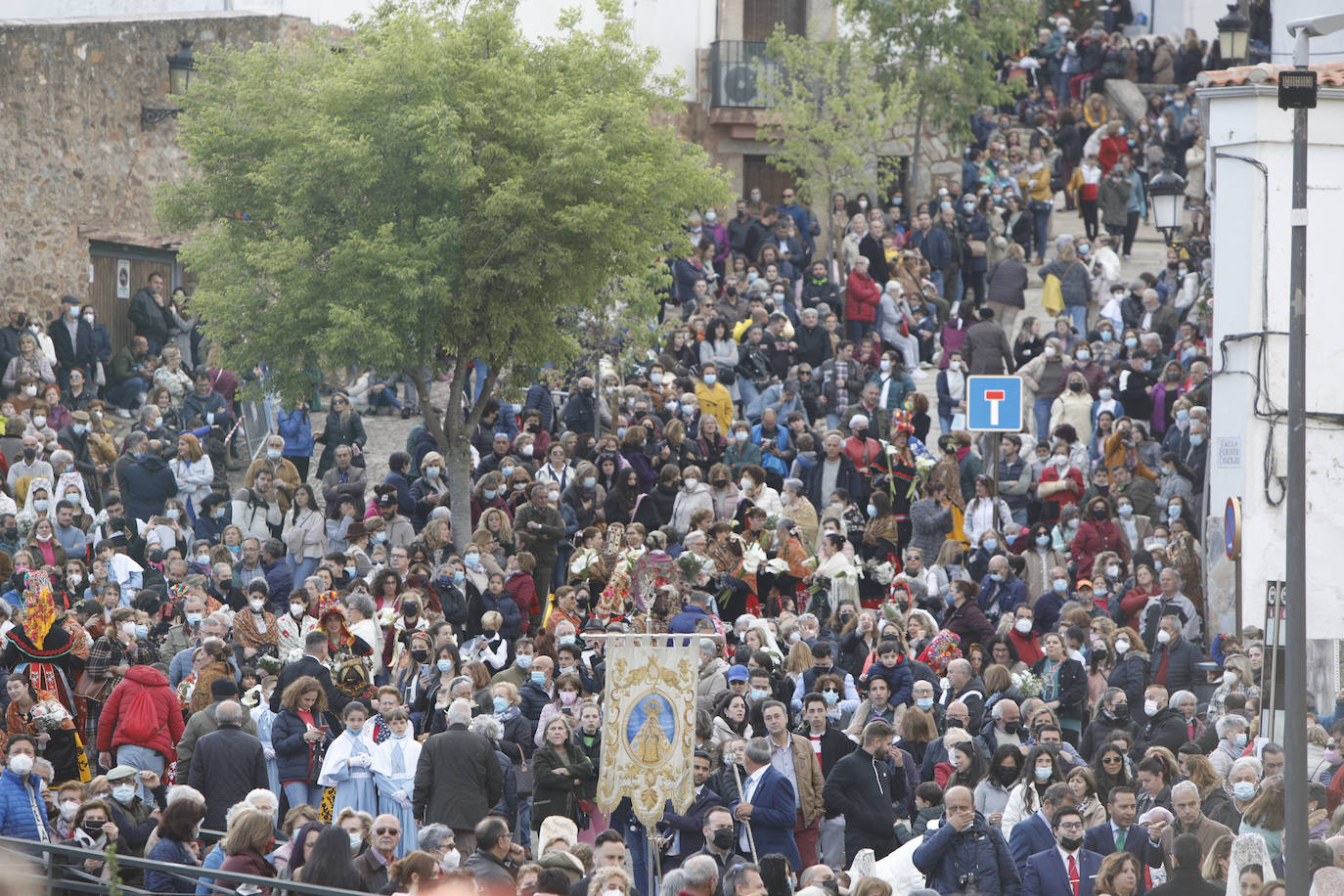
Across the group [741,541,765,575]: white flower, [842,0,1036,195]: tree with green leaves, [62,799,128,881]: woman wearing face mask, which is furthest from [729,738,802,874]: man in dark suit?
[842,0,1036,195]: tree with green leaves

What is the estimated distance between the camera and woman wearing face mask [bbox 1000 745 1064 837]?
1415 centimetres

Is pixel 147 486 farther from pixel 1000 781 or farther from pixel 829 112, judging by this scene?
pixel 829 112

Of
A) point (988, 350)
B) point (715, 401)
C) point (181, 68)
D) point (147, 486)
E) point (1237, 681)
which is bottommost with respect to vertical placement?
point (1237, 681)

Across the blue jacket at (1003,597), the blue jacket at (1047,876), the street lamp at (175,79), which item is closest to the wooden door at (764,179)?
the street lamp at (175,79)

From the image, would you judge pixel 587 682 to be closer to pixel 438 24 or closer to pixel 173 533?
pixel 173 533

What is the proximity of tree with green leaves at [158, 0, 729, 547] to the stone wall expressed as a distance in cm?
593

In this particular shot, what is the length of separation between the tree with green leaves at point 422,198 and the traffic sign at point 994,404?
4.83 m

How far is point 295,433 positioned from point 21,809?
12.1 meters

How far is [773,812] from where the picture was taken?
1379 cm

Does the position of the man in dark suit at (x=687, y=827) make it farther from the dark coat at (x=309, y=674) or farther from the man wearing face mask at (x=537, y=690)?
the dark coat at (x=309, y=674)

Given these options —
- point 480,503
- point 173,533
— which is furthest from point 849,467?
point 173,533

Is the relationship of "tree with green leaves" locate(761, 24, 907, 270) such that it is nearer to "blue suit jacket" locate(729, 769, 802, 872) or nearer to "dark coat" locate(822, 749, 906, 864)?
"dark coat" locate(822, 749, 906, 864)

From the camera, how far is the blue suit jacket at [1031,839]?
13.3m

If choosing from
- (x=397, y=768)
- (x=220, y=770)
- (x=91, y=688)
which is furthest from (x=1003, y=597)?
(x=91, y=688)
